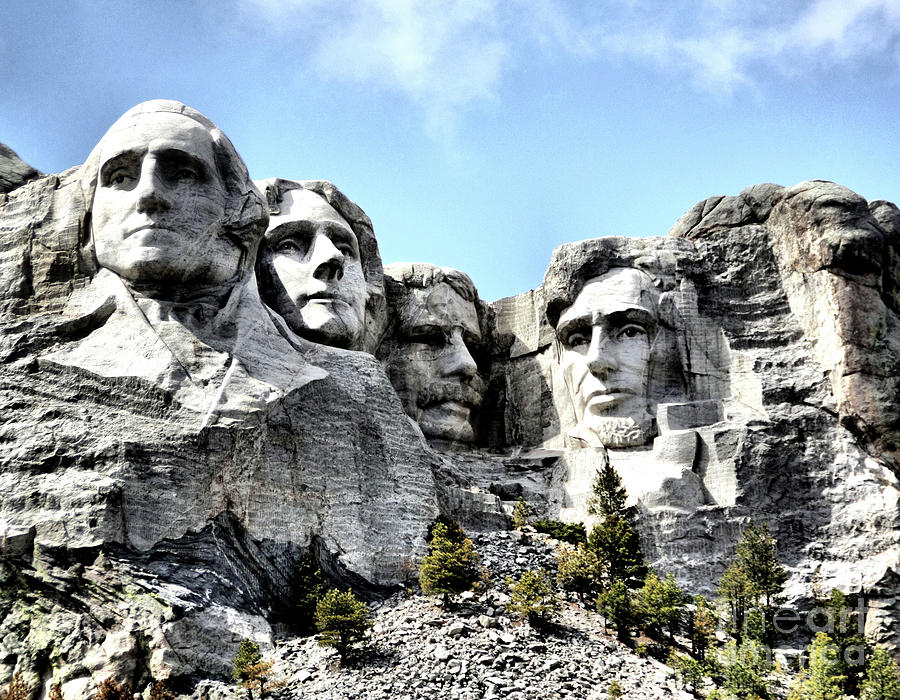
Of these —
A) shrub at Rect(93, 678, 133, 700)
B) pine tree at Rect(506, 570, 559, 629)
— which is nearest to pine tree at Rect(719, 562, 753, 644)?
pine tree at Rect(506, 570, 559, 629)

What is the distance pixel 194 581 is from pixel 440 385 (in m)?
9.23

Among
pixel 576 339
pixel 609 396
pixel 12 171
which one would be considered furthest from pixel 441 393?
pixel 12 171

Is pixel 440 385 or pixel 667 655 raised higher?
pixel 440 385

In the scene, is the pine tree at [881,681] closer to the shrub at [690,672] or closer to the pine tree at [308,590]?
the shrub at [690,672]

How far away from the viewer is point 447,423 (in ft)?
104

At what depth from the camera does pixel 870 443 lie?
28938 millimetres

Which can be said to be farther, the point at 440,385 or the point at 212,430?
the point at 440,385

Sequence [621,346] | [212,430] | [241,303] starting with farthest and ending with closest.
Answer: [621,346] → [241,303] → [212,430]

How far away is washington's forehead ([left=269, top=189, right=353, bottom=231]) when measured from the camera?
30427 mm

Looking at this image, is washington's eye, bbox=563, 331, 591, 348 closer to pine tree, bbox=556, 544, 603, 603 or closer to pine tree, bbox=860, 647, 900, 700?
pine tree, bbox=556, 544, 603, 603

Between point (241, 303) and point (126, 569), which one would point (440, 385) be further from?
point (126, 569)

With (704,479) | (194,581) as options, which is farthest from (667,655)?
(194,581)

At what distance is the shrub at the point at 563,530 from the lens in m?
28.3

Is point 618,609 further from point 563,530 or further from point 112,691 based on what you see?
point 112,691
